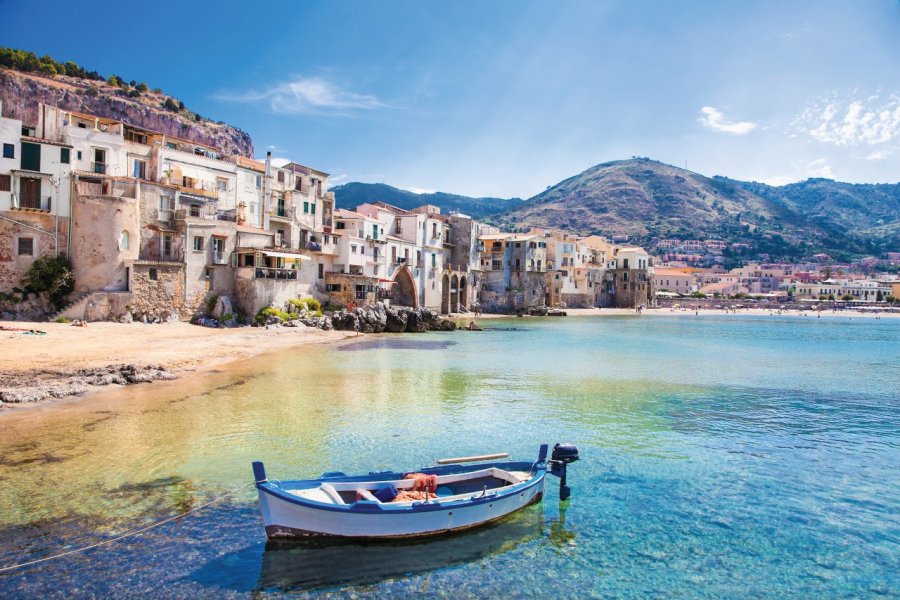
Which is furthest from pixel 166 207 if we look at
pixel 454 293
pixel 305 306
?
pixel 454 293

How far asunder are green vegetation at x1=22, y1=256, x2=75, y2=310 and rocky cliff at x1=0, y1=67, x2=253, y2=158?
35.3 m

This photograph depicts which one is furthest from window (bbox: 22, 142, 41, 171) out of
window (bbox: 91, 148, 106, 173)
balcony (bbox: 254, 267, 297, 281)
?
balcony (bbox: 254, 267, 297, 281)

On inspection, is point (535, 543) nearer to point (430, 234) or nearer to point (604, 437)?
point (604, 437)

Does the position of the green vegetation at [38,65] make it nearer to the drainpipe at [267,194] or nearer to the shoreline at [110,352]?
the drainpipe at [267,194]

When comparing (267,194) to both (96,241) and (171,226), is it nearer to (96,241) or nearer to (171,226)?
(171,226)

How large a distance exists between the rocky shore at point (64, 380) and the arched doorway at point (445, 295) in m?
50.7

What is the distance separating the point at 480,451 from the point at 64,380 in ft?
53.5

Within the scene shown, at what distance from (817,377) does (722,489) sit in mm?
23808

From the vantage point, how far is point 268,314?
44.4 meters

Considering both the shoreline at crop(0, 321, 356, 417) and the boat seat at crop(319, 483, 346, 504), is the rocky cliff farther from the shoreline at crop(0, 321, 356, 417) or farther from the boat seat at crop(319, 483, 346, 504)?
the boat seat at crop(319, 483, 346, 504)

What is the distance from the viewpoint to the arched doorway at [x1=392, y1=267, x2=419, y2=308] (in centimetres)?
6851

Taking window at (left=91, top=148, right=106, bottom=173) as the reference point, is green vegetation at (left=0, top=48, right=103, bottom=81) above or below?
above

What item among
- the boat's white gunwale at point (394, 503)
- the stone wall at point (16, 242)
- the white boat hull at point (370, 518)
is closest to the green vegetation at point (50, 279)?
the stone wall at point (16, 242)

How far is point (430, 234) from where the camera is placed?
73.2m
